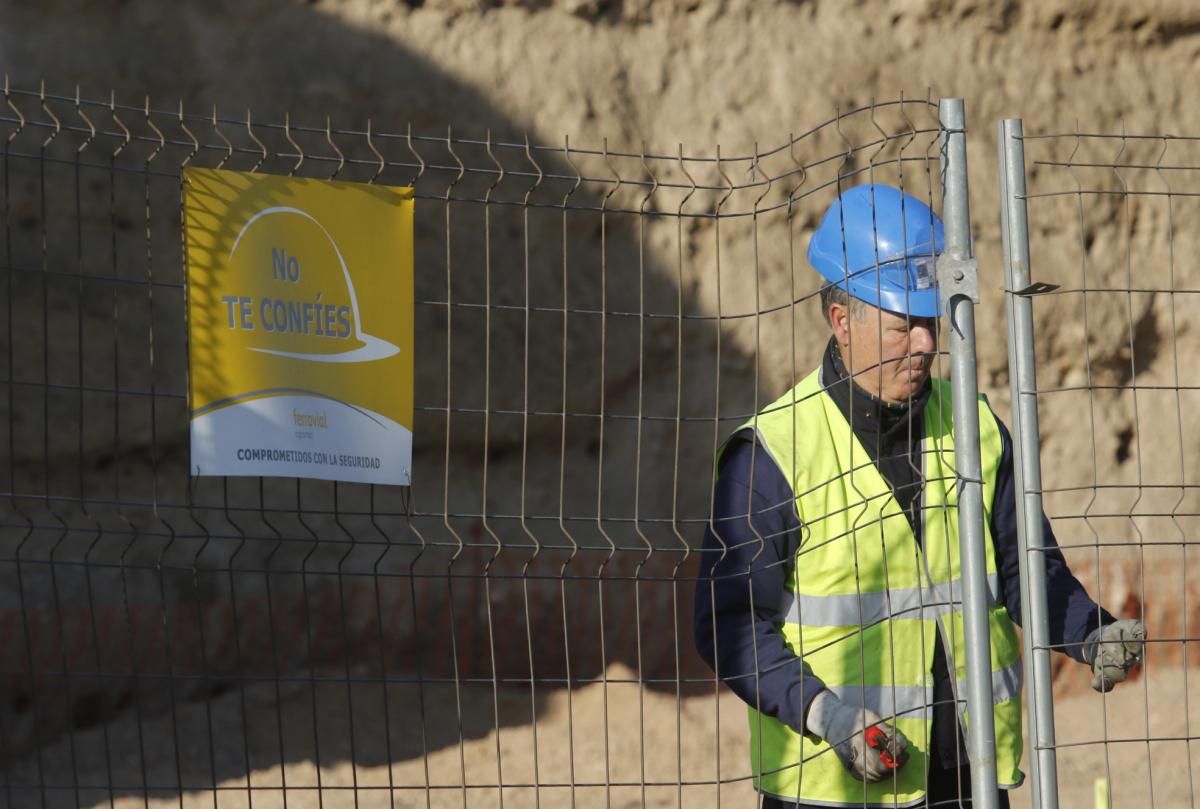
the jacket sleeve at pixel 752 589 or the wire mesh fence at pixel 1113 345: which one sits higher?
the wire mesh fence at pixel 1113 345

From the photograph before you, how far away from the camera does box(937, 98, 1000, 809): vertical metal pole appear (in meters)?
3.10

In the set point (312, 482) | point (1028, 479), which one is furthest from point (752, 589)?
point (312, 482)

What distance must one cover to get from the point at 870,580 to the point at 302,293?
1.34 meters

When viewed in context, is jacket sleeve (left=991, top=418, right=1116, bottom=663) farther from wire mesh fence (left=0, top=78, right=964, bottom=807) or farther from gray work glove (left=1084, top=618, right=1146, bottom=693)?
wire mesh fence (left=0, top=78, right=964, bottom=807)

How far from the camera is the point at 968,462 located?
3.13m

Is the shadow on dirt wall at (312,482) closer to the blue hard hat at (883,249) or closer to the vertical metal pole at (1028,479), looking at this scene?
the blue hard hat at (883,249)

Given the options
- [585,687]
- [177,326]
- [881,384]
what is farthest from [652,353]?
[881,384]

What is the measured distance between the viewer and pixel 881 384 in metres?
3.45

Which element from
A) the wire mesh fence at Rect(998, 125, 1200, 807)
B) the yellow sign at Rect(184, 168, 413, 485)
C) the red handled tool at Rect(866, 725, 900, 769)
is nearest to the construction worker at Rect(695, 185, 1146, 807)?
the red handled tool at Rect(866, 725, 900, 769)

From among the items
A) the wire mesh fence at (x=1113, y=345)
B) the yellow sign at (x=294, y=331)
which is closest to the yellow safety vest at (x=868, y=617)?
the yellow sign at (x=294, y=331)

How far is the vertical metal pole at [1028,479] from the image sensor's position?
3109 mm

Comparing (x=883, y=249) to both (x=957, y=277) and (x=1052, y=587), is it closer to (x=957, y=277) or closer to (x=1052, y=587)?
(x=957, y=277)

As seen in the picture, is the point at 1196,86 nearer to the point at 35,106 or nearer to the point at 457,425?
the point at 457,425

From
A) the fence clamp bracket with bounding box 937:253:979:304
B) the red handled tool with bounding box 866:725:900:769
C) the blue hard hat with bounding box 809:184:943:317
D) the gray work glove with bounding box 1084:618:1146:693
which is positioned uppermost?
the blue hard hat with bounding box 809:184:943:317
